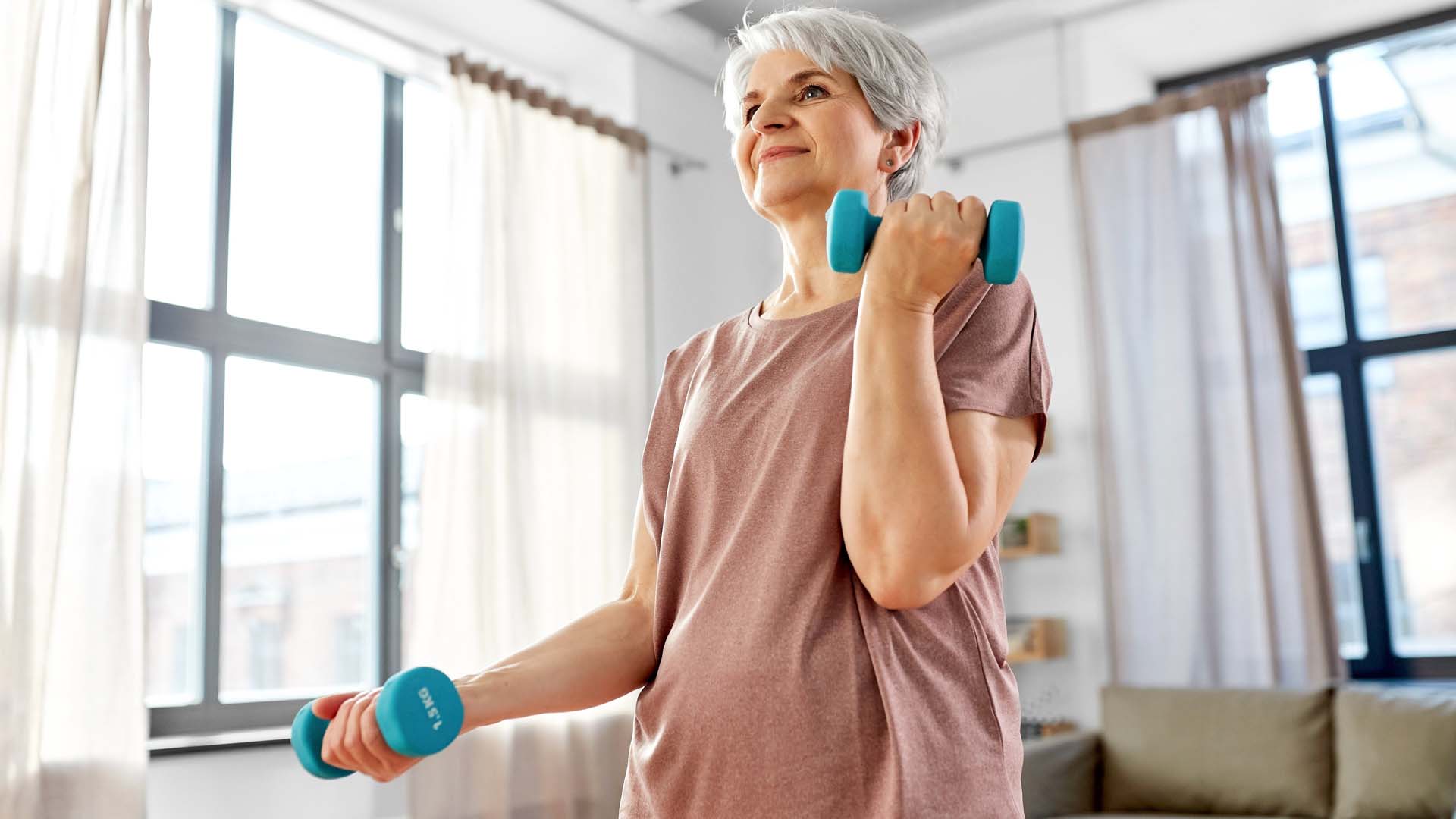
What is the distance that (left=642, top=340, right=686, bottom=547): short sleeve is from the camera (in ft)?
3.81

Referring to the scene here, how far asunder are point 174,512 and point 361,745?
2.66 m

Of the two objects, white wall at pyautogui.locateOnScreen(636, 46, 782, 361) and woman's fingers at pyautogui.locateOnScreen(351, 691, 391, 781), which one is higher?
white wall at pyautogui.locateOnScreen(636, 46, 782, 361)

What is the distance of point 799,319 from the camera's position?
3.61 ft

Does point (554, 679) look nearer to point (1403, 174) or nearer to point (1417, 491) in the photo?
point (1417, 491)

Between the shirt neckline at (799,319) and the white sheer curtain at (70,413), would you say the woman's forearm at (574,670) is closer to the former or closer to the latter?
the shirt neckline at (799,319)

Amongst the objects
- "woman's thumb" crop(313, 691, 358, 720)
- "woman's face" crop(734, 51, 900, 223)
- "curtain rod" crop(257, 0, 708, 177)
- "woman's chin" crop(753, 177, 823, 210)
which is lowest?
"woman's thumb" crop(313, 691, 358, 720)

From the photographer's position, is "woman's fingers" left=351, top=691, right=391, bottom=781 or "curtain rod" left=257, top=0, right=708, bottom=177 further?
"curtain rod" left=257, top=0, right=708, bottom=177

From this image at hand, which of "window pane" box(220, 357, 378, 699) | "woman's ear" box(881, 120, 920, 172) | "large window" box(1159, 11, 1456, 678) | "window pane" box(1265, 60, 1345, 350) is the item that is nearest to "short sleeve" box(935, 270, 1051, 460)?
"woman's ear" box(881, 120, 920, 172)

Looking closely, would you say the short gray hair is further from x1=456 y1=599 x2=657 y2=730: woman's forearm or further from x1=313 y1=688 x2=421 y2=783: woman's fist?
x1=313 y1=688 x2=421 y2=783: woman's fist

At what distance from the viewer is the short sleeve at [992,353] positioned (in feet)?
3.08

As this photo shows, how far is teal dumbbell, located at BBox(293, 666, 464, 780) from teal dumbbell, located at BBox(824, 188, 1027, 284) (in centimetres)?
41

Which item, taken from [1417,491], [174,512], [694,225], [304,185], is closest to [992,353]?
[174,512]

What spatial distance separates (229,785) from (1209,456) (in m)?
3.10

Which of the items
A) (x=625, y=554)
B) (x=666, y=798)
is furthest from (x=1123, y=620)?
(x=666, y=798)
